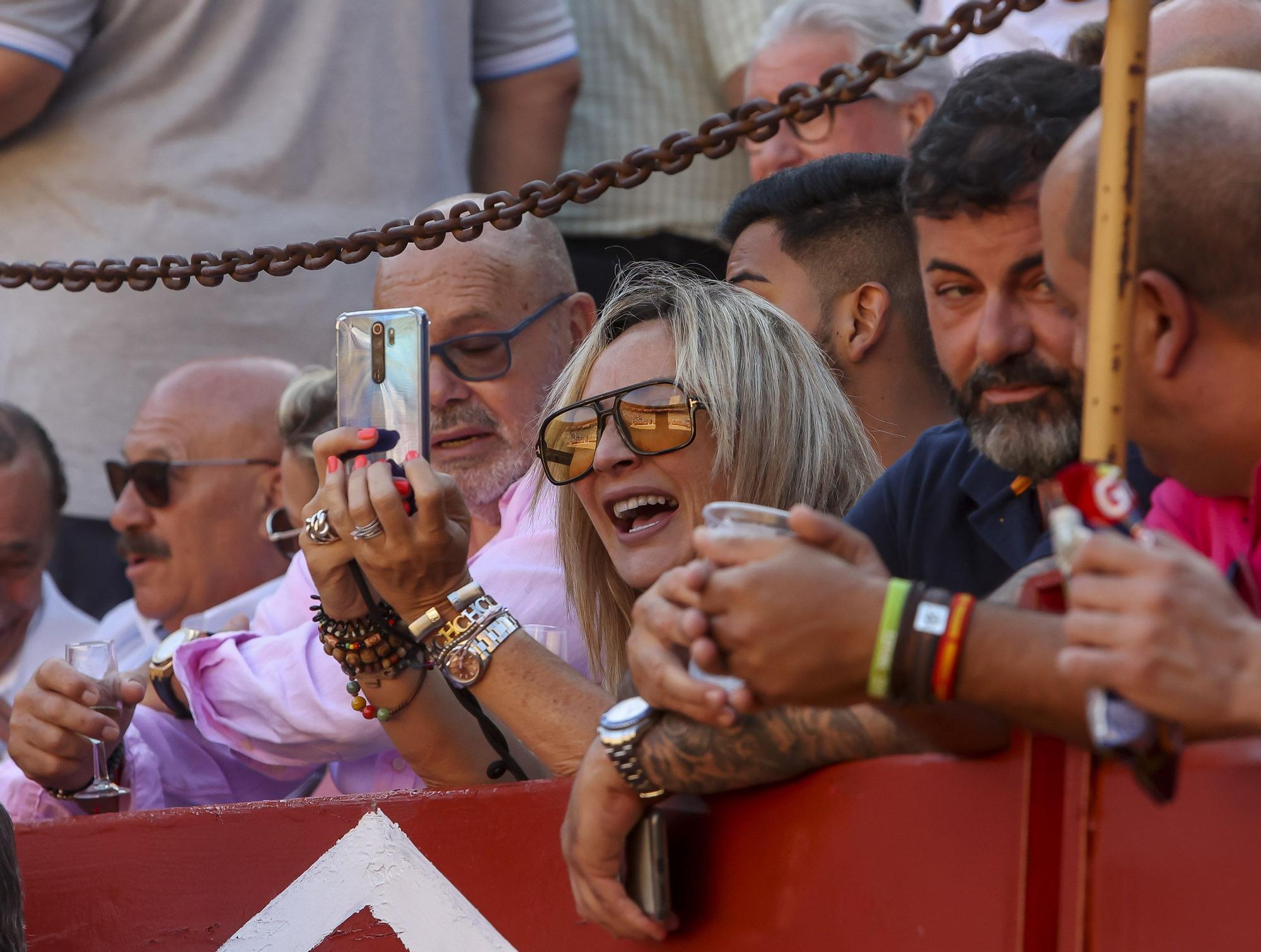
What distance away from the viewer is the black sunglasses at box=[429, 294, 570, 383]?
347 centimetres

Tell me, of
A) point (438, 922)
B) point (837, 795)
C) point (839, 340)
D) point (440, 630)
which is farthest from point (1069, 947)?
point (839, 340)

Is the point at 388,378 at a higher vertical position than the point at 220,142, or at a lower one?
lower

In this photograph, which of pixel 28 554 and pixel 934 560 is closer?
pixel 934 560

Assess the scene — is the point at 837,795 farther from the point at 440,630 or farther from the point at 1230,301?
the point at 440,630

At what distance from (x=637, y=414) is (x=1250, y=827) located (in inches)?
57.0

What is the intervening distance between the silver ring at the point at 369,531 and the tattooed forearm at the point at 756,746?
0.80 m

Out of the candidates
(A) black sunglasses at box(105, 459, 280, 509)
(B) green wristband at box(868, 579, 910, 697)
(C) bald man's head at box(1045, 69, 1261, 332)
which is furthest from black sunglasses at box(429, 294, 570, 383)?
(B) green wristband at box(868, 579, 910, 697)

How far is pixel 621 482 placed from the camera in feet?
8.67

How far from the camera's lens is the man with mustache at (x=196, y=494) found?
433 centimetres

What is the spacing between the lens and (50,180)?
4328 mm

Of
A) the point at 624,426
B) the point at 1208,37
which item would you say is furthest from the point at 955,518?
the point at 1208,37

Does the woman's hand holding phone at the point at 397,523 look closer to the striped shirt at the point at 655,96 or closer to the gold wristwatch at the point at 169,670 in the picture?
the gold wristwatch at the point at 169,670

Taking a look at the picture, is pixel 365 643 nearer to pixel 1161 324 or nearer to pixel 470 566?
pixel 470 566

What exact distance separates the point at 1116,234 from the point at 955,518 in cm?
91
